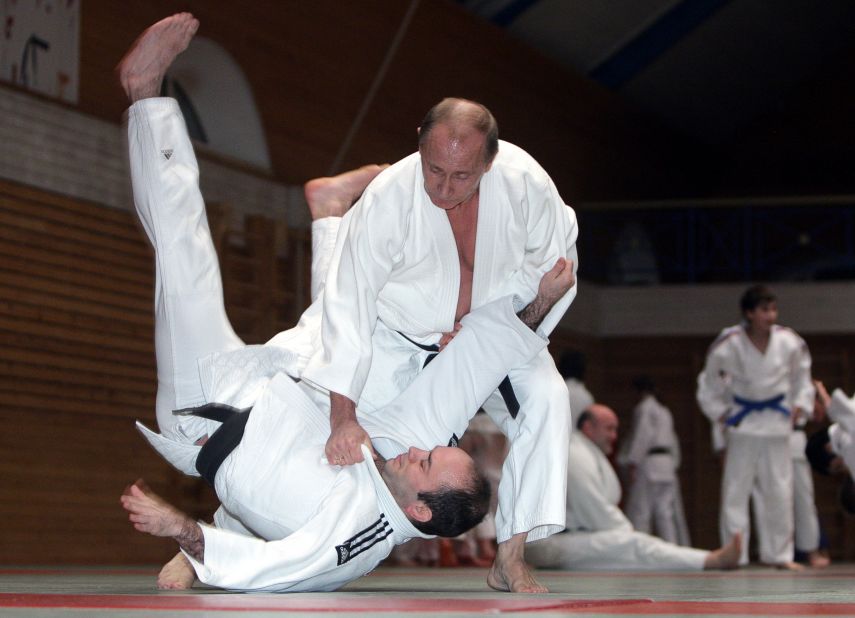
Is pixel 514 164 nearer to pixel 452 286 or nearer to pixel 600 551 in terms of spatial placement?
pixel 452 286

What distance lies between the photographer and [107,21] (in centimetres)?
666

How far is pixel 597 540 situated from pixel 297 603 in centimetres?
369

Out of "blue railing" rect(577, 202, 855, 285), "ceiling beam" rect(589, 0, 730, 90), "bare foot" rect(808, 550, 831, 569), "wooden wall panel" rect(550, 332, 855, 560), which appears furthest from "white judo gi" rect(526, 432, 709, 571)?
"ceiling beam" rect(589, 0, 730, 90)

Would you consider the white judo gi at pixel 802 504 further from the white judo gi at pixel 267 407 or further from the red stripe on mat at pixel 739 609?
the red stripe on mat at pixel 739 609

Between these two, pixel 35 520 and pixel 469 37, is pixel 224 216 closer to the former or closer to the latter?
pixel 35 520

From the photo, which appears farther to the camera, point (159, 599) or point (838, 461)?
point (838, 461)

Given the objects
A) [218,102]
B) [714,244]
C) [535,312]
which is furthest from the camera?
[714,244]

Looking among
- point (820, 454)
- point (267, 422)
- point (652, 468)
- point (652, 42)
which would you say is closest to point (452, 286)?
point (267, 422)

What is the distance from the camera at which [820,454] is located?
17.9 feet

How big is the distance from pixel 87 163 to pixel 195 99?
1.24 m

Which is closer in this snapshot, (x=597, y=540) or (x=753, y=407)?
(x=597, y=540)

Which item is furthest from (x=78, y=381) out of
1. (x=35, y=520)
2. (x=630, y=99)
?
(x=630, y=99)

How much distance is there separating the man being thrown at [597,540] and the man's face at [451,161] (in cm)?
302

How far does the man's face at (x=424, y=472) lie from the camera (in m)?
2.92
